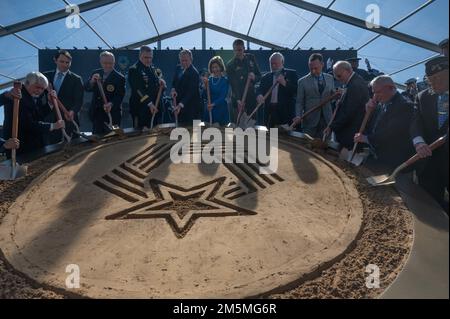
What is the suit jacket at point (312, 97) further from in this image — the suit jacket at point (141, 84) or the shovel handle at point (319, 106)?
the suit jacket at point (141, 84)

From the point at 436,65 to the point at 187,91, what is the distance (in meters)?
3.52

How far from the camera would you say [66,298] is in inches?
91.1

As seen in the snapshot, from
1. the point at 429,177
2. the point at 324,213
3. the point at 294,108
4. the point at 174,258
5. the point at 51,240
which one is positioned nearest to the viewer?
the point at 174,258

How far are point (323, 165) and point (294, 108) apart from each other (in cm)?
201

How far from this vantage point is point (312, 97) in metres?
5.17

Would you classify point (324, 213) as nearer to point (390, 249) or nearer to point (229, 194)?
point (390, 249)

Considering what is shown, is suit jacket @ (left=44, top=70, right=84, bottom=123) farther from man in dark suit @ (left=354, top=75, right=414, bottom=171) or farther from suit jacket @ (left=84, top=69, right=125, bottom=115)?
man in dark suit @ (left=354, top=75, right=414, bottom=171)

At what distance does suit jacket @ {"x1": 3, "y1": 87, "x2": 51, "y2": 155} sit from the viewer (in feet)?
13.6

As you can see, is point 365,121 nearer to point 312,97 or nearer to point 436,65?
point 436,65

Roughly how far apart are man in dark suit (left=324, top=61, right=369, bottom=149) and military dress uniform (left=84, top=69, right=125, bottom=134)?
308cm

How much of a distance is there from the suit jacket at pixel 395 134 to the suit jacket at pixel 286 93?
178cm

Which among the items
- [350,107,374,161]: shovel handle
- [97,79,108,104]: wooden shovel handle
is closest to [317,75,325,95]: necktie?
[350,107,374,161]: shovel handle

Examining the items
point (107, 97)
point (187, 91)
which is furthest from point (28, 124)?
point (187, 91)

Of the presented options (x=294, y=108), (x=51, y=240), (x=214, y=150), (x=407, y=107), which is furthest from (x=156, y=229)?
(x=294, y=108)
